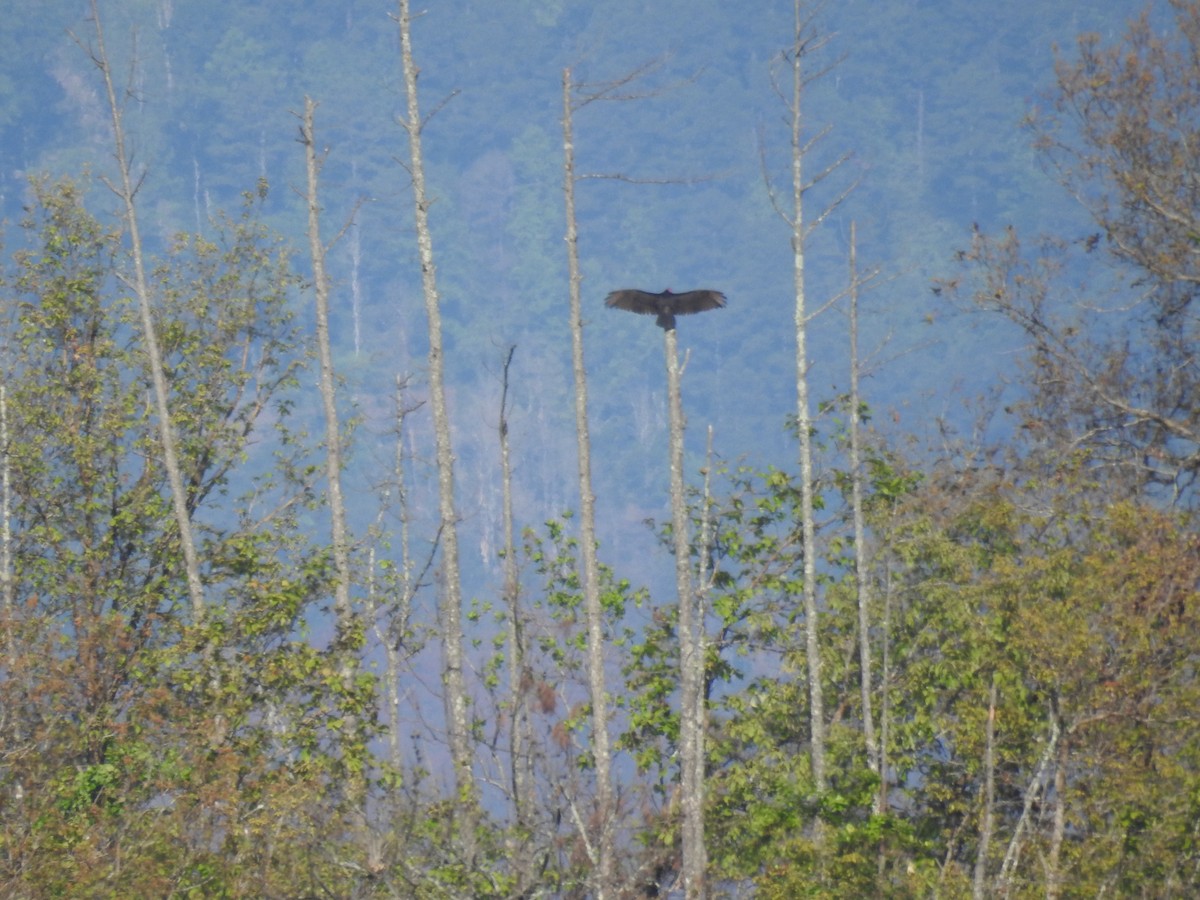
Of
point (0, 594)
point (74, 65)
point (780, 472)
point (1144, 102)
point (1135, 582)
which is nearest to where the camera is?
point (1135, 582)

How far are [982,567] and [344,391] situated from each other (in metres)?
10.9

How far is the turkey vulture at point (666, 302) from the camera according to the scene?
52.9 ft

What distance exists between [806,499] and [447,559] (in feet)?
17.5

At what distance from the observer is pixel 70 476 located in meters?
21.7

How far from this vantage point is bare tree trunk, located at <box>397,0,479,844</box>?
15883 mm

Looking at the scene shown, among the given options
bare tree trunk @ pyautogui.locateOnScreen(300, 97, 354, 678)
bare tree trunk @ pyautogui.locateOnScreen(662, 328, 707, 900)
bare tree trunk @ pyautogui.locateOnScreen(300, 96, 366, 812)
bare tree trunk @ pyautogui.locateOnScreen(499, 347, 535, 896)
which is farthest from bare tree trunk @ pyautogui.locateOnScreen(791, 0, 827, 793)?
bare tree trunk @ pyautogui.locateOnScreen(300, 97, 354, 678)

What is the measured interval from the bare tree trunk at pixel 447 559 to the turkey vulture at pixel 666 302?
2851 mm

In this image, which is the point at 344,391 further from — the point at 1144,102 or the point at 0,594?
the point at 1144,102

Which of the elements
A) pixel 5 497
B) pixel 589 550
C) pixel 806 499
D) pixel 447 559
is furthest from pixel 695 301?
pixel 5 497

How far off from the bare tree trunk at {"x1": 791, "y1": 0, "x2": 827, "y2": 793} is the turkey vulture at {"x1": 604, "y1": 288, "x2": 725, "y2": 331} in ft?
14.5

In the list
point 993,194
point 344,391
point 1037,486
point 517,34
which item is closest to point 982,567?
point 1037,486

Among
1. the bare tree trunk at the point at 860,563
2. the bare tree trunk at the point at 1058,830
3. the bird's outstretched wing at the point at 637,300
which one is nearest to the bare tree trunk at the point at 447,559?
the bird's outstretched wing at the point at 637,300

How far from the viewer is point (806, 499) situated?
67.8 ft

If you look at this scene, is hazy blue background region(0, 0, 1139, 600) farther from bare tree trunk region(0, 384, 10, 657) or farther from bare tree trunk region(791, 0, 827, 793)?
bare tree trunk region(791, 0, 827, 793)
